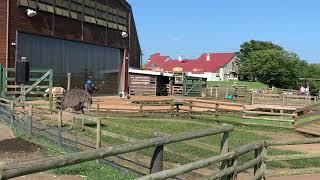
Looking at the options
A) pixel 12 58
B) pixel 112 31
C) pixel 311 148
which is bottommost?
pixel 311 148

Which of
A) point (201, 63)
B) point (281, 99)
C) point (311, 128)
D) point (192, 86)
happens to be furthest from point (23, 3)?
point (201, 63)

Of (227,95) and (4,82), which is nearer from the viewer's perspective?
(4,82)

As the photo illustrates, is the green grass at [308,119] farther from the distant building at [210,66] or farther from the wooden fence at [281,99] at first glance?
the distant building at [210,66]

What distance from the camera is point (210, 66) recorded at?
121312 mm

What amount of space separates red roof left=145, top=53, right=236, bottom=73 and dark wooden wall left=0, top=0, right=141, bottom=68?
7513cm

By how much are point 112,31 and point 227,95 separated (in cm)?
2041

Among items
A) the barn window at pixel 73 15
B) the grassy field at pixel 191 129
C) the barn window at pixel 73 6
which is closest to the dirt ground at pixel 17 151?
the grassy field at pixel 191 129

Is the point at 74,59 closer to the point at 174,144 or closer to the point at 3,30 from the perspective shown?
the point at 3,30

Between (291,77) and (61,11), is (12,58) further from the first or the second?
(291,77)

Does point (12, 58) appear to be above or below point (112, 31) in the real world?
below

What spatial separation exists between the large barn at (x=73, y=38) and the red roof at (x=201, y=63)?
74.1 metres

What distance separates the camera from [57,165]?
4.69 m

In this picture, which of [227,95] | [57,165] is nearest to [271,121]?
[57,165]

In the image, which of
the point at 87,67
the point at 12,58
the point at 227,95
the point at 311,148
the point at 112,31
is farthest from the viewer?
the point at 227,95
